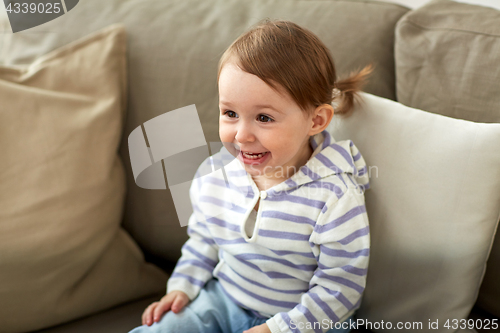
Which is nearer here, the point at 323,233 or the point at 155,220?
the point at 323,233

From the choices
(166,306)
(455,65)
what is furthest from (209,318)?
(455,65)

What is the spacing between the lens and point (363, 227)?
71cm

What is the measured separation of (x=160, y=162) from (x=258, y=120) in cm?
28

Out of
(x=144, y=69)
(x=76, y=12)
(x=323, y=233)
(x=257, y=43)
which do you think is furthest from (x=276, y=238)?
(x=76, y=12)

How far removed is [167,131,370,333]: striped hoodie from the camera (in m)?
0.72

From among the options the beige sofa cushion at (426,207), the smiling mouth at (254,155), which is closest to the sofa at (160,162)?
the beige sofa cushion at (426,207)

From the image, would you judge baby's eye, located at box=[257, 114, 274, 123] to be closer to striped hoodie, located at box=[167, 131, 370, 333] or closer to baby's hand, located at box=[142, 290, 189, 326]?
striped hoodie, located at box=[167, 131, 370, 333]

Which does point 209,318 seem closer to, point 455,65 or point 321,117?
point 321,117

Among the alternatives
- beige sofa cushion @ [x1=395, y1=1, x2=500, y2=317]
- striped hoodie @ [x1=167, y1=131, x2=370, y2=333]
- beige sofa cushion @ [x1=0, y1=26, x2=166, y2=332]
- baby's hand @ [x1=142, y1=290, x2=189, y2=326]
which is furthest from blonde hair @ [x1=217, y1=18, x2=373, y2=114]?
baby's hand @ [x1=142, y1=290, x2=189, y2=326]

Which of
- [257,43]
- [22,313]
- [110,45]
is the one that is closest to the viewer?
[257,43]

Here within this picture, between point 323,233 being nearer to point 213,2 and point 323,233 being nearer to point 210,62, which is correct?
point 210,62

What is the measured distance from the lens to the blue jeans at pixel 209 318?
0.79 m

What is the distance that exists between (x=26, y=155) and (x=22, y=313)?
324 mm

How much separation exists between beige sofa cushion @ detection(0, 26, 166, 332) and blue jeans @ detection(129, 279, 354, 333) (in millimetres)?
187
